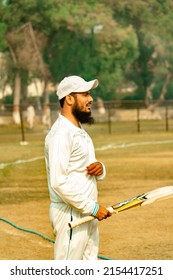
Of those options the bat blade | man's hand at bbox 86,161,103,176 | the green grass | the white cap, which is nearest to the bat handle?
the bat blade

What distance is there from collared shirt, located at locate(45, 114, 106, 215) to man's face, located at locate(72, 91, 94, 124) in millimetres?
92

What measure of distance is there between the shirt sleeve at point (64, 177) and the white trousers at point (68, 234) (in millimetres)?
127

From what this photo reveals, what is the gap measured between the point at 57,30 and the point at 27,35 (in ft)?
10.1

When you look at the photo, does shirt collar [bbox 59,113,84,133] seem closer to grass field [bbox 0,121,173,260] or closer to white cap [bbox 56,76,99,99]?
white cap [bbox 56,76,99,99]

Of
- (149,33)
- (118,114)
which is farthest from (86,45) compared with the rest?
(149,33)

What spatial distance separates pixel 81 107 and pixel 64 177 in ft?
2.02

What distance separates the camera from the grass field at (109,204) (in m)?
10.5

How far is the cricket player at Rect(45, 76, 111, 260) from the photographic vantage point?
6.22 m

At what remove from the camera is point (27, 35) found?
62281mm

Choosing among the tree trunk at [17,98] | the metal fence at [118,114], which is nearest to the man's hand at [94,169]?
the tree trunk at [17,98]

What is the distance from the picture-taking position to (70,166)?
6328mm

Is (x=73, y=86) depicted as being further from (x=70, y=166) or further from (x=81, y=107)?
(x=70, y=166)

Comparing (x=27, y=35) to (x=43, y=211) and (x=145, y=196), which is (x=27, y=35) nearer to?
(x=43, y=211)
